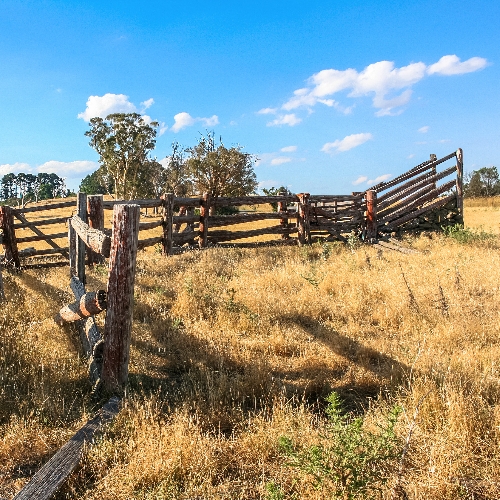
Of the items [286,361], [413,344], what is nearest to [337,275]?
[413,344]

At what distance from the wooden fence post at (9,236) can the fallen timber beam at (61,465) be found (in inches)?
317

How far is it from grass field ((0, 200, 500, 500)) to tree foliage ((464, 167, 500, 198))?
55928 mm

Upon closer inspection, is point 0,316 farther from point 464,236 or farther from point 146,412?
point 464,236

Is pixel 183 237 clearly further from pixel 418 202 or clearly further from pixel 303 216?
pixel 418 202

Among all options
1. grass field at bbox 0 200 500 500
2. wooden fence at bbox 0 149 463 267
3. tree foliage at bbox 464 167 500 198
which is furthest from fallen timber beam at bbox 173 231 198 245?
tree foliage at bbox 464 167 500 198

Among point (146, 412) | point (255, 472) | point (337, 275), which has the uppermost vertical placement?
point (337, 275)

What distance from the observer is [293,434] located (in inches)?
114

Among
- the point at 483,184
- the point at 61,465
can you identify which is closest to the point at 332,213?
the point at 61,465

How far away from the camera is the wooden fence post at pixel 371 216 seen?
13.4 meters

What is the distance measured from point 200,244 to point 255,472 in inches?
→ 346

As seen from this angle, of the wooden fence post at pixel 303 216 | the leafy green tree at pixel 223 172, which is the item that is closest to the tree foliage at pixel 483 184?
the leafy green tree at pixel 223 172

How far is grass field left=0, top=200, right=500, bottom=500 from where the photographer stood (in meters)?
2.58

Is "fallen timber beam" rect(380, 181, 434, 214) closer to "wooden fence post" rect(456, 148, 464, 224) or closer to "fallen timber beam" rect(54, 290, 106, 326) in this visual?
"wooden fence post" rect(456, 148, 464, 224)

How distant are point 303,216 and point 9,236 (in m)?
8.32
